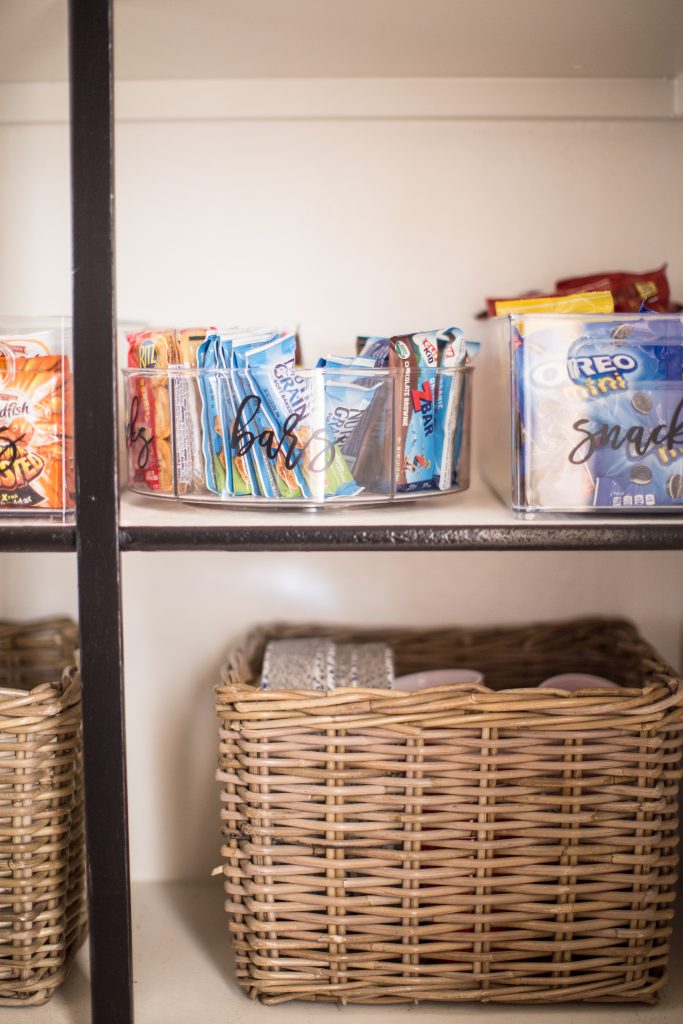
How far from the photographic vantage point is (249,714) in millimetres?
1009

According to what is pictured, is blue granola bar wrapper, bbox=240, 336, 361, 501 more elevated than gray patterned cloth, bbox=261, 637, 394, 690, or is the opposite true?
blue granola bar wrapper, bbox=240, 336, 361, 501

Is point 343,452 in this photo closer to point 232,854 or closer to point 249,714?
point 249,714

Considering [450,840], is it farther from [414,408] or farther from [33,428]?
[33,428]

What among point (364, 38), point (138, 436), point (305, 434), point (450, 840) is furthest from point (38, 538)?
point (364, 38)

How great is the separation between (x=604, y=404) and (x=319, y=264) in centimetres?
56

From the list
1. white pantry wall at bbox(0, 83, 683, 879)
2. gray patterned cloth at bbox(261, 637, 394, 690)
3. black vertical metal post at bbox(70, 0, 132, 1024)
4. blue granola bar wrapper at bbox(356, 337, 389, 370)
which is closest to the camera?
black vertical metal post at bbox(70, 0, 132, 1024)

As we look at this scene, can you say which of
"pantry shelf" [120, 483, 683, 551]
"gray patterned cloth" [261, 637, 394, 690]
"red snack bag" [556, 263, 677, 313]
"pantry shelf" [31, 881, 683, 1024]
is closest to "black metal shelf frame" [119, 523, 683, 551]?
"pantry shelf" [120, 483, 683, 551]

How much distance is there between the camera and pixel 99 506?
95cm

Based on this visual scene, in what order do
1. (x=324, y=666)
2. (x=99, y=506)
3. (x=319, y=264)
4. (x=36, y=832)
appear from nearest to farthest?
1. (x=99, y=506)
2. (x=36, y=832)
3. (x=324, y=666)
4. (x=319, y=264)

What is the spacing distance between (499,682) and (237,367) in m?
0.64

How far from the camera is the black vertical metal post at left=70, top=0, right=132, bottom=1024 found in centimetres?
91

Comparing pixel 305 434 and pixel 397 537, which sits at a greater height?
pixel 305 434

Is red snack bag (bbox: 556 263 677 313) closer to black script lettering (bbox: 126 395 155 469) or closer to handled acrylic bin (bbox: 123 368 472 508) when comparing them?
handled acrylic bin (bbox: 123 368 472 508)

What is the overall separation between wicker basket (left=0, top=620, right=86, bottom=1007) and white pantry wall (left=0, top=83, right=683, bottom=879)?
1.00 feet
